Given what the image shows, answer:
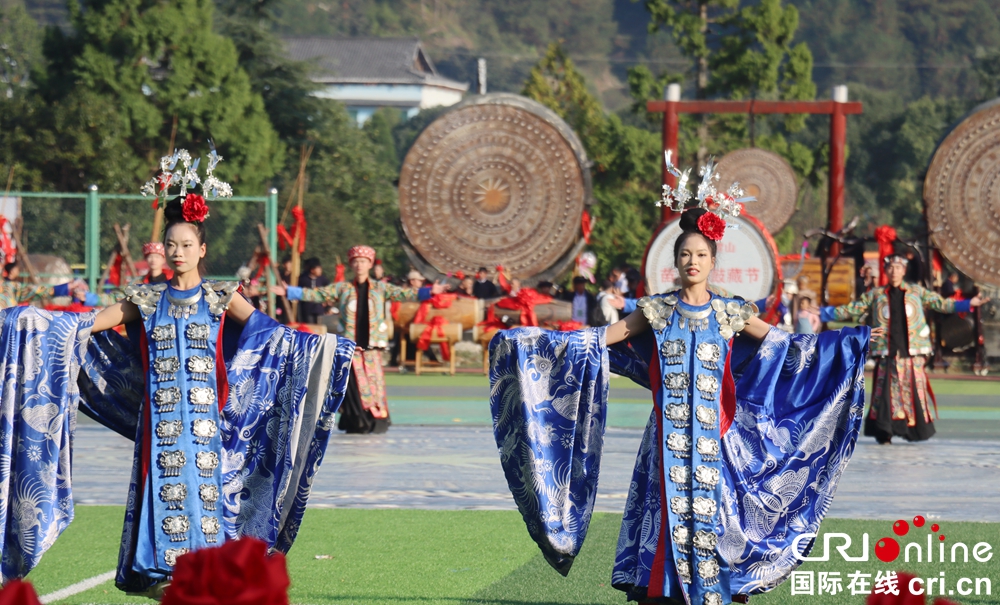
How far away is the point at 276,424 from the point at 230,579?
3174 mm

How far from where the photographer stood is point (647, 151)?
27.8 metres

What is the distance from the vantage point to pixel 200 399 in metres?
4.72

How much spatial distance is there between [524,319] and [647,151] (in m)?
12.8

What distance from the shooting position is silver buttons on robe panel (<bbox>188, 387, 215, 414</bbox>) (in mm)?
4707

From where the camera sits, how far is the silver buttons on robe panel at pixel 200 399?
471 centimetres

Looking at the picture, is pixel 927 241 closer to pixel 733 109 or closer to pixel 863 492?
pixel 733 109

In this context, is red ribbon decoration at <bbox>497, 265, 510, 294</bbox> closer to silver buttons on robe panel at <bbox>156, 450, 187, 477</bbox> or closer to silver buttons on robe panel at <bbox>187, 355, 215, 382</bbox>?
silver buttons on robe panel at <bbox>187, 355, 215, 382</bbox>

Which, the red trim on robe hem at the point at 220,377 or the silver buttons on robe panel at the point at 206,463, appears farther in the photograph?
Result: the red trim on robe hem at the point at 220,377

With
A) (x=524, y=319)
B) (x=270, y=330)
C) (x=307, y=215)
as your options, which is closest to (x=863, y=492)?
(x=270, y=330)

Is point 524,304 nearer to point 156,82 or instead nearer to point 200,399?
point 200,399

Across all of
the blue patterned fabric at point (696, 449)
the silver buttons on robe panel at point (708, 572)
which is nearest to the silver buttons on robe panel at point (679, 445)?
the blue patterned fabric at point (696, 449)

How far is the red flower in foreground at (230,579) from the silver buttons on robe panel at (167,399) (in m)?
3.07

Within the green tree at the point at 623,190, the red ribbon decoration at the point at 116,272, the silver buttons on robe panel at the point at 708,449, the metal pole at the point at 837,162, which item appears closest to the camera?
the silver buttons on robe panel at the point at 708,449

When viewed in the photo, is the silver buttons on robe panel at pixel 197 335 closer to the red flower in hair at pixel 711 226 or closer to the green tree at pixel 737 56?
the red flower in hair at pixel 711 226
